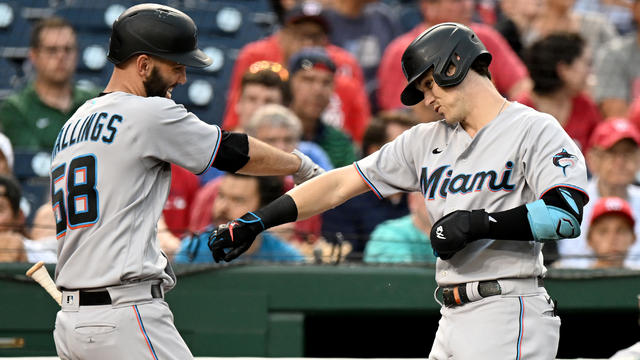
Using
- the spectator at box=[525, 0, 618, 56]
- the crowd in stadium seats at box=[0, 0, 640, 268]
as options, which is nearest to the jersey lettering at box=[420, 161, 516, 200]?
the crowd in stadium seats at box=[0, 0, 640, 268]

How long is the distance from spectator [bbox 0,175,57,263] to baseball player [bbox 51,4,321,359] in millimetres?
1804

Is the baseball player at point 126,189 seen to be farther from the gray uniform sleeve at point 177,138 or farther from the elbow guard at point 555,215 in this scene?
the elbow guard at point 555,215

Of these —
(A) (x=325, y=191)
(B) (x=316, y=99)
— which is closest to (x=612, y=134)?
(B) (x=316, y=99)

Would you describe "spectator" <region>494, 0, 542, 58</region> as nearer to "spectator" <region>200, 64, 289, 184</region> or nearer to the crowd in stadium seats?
the crowd in stadium seats

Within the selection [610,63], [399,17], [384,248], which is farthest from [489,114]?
[399,17]

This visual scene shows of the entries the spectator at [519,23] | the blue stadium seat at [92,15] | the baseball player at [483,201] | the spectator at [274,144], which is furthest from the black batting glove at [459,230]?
the blue stadium seat at [92,15]

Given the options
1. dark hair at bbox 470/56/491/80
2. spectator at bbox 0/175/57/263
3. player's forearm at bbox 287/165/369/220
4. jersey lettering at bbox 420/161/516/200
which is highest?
dark hair at bbox 470/56/491/80

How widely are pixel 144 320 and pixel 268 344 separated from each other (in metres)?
1.81

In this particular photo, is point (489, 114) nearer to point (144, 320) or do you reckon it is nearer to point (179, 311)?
point (144, 320)

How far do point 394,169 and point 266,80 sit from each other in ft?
8.75

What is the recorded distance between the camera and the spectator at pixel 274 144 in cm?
503

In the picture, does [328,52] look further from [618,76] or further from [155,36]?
[155,36]

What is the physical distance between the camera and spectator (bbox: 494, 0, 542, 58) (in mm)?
6996

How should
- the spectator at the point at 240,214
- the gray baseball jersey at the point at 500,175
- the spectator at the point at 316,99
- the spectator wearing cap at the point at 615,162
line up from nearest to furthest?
the gray baseball jersey at the point at 500,175 < the spectator at the point at 240,214 < the spectator wearing cap at the point at 615,162 < the spectator at the point at 316,99
